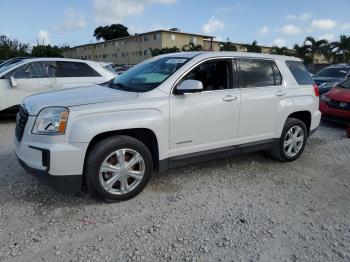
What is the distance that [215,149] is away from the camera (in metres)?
4.24

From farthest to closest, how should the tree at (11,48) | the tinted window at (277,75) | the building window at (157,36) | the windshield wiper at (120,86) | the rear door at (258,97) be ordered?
the building window at (157,36)
the tree at (11,48)
the tinted window at (277,75)
the rear door at (258,97)
the windshield wiper at (120,86)

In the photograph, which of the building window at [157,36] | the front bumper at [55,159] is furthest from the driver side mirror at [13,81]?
the building window at [157,36]

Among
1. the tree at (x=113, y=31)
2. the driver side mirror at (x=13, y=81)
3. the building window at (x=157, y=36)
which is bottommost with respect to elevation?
the driver side mirror at (x=13, y=81)

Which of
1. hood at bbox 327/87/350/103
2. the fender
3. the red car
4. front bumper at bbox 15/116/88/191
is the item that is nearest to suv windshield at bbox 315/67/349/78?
the red car

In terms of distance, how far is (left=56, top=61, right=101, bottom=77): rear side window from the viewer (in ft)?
26.4

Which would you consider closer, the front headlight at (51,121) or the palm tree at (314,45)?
the front headlight at (51,121)

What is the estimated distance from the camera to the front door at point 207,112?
3.82 metres

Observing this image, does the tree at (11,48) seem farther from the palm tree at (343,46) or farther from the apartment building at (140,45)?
the palm tree at (343,46)

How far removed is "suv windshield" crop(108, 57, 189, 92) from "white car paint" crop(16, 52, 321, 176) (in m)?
0.13

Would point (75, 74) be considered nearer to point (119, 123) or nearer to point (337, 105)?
point (119, 123)

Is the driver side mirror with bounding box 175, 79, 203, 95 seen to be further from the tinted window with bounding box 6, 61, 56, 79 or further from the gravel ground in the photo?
the tinted window with bounding box 6, 61, 56, 79

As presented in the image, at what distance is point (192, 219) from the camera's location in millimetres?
3318

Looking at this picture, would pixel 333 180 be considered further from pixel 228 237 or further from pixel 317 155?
pixel 228 237

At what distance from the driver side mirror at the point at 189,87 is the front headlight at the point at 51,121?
1289mm
